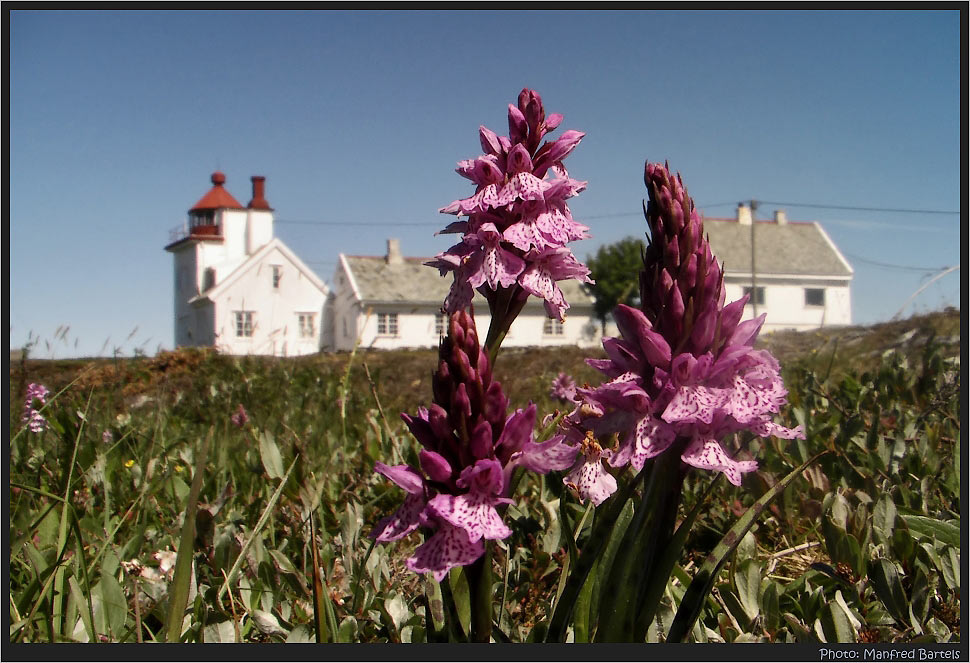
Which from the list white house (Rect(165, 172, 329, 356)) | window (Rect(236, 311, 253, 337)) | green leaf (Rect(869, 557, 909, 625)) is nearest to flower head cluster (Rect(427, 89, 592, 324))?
green leaf (Rect(869, 557, 909, 625))

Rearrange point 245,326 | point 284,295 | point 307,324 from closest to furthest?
point 245,326
point 284,295
point 307,324

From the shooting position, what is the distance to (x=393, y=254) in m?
57.3

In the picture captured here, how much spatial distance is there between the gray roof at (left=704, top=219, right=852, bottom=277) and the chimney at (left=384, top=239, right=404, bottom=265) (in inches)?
883

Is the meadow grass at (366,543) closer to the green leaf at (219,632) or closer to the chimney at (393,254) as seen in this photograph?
the green leaf at (219,632)

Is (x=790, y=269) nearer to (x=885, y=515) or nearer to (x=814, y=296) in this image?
(x=814, y=296)

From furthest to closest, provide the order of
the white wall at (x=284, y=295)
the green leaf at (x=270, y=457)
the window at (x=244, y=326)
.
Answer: the white wall at (x=284, y=295)
the window at (x=244, y=326)
the green leaf at (x=270, y=457)

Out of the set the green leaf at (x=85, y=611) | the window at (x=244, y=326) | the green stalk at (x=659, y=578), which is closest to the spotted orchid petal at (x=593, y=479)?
the green stalk at (x=659, y=578)

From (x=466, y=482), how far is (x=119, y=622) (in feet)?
4.06

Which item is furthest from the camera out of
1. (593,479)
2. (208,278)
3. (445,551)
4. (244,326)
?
(208,278)

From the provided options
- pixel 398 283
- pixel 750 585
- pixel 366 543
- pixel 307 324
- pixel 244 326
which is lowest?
pixel 366 543

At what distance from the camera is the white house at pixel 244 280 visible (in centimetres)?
5491

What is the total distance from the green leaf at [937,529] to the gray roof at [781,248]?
54450mm

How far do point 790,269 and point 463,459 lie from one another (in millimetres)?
59959

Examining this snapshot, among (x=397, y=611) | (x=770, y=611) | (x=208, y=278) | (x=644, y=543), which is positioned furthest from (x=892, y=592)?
(x=208, y=278)
